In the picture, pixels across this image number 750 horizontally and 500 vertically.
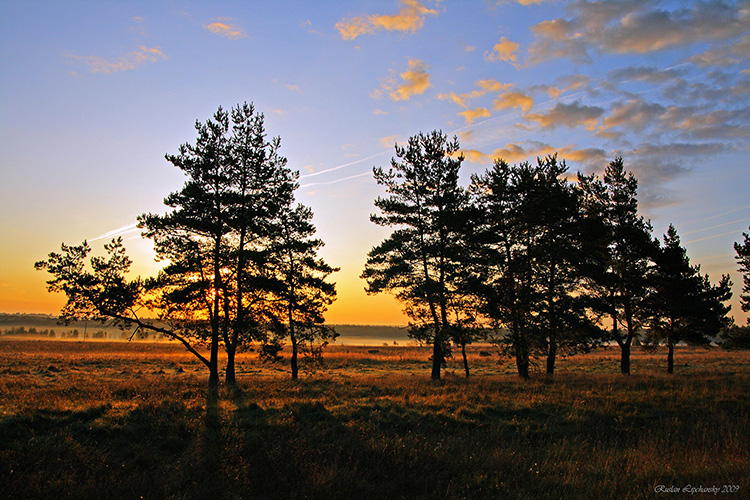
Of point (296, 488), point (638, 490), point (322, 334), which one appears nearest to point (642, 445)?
point (638, 490)

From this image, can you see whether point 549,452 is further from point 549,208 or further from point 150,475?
point 549,208

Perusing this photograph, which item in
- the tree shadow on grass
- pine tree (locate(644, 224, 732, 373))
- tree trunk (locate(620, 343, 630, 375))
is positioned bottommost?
tree trunk (locate(620, 343, 630, 375))

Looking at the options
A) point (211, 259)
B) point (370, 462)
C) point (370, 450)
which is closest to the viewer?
point (370, 462)

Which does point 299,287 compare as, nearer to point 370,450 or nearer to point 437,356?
point 437,356

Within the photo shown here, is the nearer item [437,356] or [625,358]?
[437,356]

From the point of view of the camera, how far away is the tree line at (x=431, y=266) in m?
20.0

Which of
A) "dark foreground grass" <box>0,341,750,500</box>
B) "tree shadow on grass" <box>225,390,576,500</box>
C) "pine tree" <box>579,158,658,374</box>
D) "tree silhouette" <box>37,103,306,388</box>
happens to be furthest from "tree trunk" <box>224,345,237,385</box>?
"pine tree" <box>579,158,658,374</box>

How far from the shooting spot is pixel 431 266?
24797 mm

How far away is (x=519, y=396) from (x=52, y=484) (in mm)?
14238

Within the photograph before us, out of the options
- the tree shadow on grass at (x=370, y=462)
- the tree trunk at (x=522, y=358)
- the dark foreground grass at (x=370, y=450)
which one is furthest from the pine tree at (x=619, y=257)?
the tree shadow on grass at (x=370, y=462)

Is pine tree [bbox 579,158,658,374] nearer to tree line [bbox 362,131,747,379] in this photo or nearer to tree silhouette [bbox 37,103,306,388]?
tree line [bbox 362,131,747,379]

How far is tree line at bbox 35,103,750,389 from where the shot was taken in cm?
1997

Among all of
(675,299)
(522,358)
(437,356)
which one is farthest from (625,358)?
(437,356)

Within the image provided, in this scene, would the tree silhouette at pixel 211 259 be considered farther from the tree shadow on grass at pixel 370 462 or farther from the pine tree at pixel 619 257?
the pine tree at pixel 619 257
